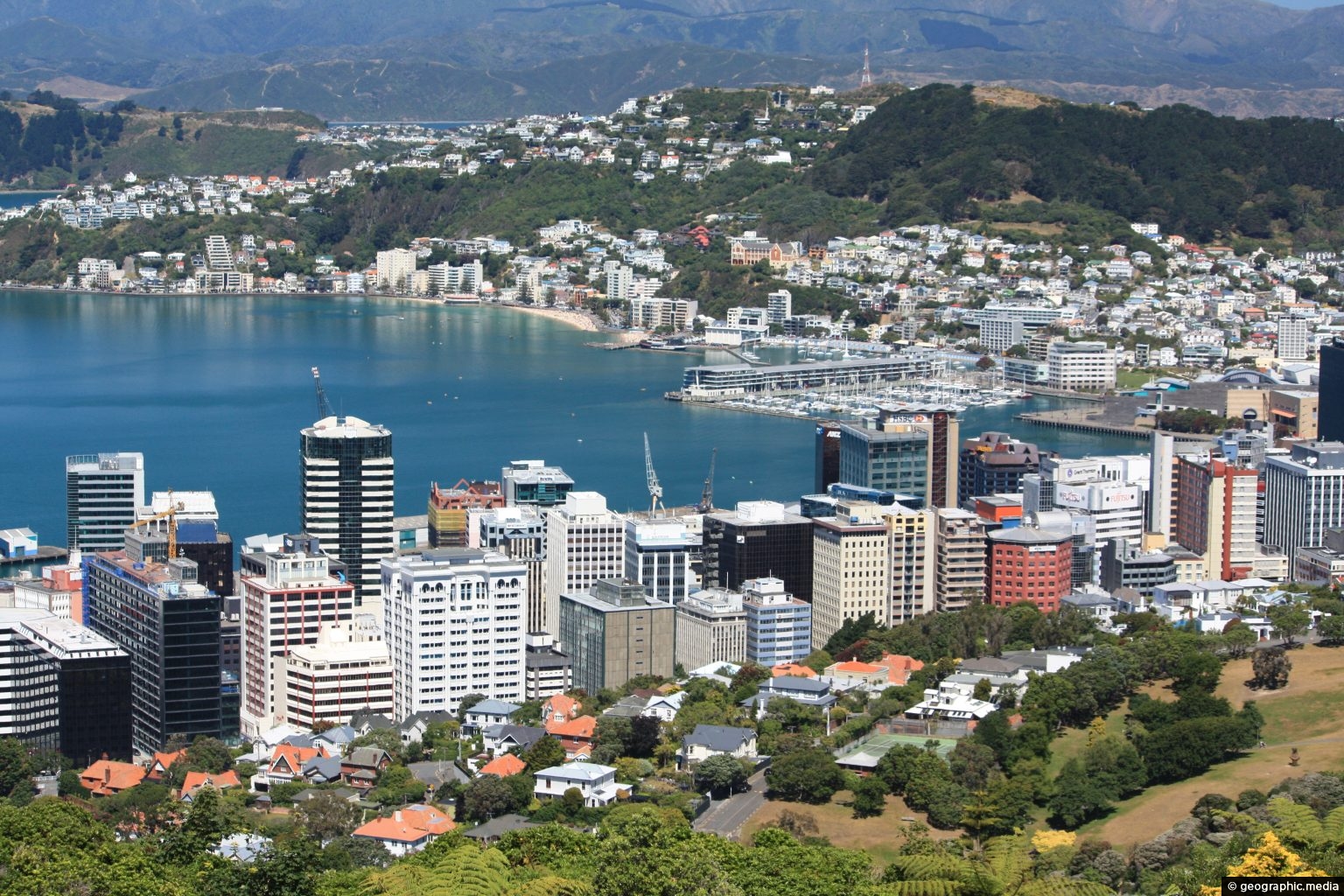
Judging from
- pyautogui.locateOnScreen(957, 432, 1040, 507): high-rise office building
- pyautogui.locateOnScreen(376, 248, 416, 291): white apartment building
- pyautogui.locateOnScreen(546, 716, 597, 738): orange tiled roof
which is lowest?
pyautogui.locateOnScreen(546, 716, 597, 738): orange tiled roof

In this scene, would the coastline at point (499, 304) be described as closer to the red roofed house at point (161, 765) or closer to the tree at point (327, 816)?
the red roofed house at point (161, 765)

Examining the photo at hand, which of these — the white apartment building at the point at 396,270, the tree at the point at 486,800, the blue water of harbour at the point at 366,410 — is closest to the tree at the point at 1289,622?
the tree at the point at 486,800

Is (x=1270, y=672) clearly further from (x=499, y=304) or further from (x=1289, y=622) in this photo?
(x=499, y=304)

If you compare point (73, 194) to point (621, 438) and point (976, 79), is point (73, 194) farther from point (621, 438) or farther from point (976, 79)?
point (976, 79)

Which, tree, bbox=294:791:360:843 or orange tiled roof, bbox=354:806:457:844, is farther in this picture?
tree, bbox=294:791:360:843

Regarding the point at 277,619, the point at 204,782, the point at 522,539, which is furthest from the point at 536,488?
the point at 204,782

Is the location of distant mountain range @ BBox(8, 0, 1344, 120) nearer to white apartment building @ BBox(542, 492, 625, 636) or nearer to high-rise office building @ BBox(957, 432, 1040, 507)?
high-rise office building @ BBox(957, 432, 1040, 507)

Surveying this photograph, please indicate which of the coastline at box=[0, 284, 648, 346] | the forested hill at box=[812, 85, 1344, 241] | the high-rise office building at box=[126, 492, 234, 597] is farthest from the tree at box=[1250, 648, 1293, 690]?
the forested hill at box=[812, 85, 1344, 241]
